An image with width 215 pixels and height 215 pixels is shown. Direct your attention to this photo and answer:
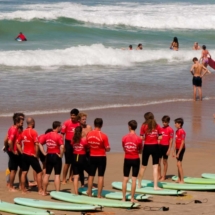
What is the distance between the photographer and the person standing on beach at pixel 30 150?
11.0 metres

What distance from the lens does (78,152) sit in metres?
11.0

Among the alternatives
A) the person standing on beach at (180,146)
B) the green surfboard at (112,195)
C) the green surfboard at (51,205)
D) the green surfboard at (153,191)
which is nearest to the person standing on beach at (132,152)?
the green surfboard at (112,195)

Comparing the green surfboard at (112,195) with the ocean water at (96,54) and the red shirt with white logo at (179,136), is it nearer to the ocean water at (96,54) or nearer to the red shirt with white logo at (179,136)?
the red shirt with white logo at (179,136)

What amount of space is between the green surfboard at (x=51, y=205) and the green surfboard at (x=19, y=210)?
0.21 metres

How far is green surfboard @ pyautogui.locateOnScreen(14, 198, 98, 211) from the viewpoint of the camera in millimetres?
9820

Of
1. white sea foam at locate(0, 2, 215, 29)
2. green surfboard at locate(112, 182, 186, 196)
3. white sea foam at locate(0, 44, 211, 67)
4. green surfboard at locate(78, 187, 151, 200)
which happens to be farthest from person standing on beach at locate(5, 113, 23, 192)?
white sea foam at locate(0, 2, 215, 29)

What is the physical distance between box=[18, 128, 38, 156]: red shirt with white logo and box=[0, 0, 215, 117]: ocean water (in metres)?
6.31

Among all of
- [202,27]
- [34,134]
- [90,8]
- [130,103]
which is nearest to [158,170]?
[34,134]

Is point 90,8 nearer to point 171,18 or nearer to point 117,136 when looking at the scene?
point 171,18

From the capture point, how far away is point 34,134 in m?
11.0

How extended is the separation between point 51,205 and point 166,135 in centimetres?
287

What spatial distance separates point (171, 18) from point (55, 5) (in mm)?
9487

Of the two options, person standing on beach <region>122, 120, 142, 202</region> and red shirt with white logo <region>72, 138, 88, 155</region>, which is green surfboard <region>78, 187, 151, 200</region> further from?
red shirt with white logo <region>72, 138, 88, 155</region>

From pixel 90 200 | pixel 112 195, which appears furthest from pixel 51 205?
pixel 112 195
